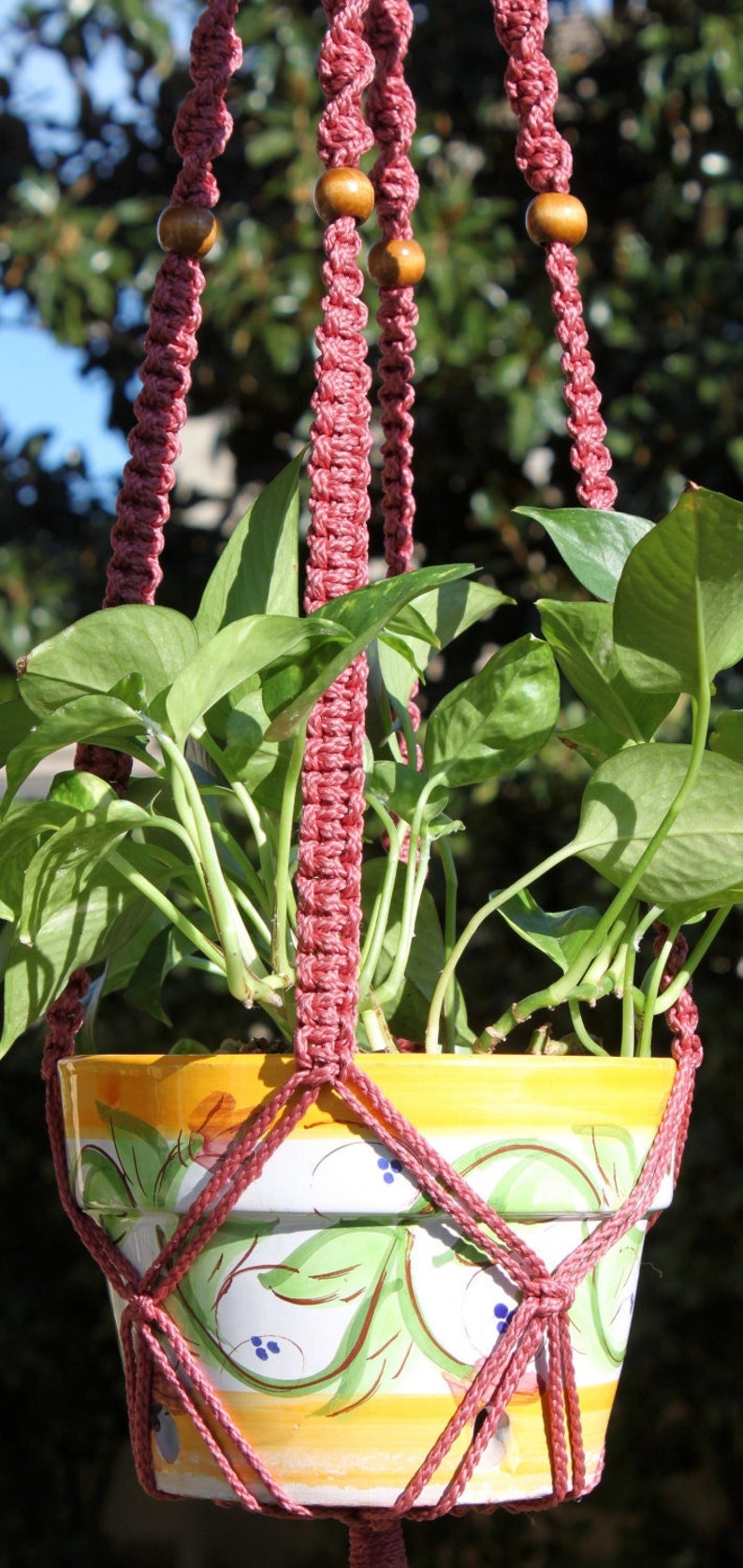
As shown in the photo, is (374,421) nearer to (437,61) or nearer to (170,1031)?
(437,61)

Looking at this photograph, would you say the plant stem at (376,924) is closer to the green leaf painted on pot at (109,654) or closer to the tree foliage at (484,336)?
the green leaf painted on pot at (109,654)

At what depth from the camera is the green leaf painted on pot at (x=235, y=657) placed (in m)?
0.45

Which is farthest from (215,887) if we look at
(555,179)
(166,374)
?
(555,179)

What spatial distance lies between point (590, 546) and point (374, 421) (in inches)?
45.6

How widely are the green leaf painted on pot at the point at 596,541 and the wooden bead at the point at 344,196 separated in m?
0.13

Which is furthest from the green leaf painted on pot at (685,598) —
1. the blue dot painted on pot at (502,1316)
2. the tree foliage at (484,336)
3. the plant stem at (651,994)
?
the tree foliage at (484,336)

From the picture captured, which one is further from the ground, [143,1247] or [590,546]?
[590,546]

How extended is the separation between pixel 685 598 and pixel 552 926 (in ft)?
0.64

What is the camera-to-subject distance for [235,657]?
0.45 m

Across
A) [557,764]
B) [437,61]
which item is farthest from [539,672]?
[437,61]

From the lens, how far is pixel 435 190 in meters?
1.52

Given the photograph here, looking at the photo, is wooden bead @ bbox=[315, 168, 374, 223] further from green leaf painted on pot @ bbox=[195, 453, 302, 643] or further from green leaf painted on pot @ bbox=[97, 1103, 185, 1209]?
green leaf painted on pot @ bbox=[97, 1103, 185, 1209]

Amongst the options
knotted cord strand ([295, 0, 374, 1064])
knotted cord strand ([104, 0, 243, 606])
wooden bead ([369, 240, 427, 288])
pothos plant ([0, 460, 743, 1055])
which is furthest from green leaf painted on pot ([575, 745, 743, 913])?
wooden bead ([369, 240, 427, 288])

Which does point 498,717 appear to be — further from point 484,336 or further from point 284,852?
point 484,336
